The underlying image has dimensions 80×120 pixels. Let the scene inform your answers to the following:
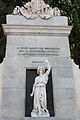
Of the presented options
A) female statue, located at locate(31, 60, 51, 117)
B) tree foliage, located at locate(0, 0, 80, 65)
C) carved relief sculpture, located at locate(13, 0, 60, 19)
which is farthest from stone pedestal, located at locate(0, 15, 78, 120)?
tree foliage, located at locate(0, 0, 80, 65)

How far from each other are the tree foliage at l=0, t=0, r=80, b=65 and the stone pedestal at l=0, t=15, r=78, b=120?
4.80 m

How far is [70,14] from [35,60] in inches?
362

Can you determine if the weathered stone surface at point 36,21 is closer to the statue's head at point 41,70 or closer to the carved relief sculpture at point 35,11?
the carved relief sculpture at point 35,11

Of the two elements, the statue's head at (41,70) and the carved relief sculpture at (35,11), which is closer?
the statue's head at (41,70)

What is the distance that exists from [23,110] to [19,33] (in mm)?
4386

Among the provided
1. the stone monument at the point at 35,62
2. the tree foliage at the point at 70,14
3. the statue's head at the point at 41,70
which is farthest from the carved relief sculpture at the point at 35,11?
the tree foliage at the point at 70,14

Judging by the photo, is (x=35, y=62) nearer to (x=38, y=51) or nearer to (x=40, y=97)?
(x=38, y=51)

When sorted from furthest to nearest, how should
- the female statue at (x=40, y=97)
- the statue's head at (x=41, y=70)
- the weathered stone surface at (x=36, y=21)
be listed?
1. the weathered stone surface at (x=36, y=21)
2. the statue's head at (x=41, y=70)
3. the female statue at (x=40, y=97)

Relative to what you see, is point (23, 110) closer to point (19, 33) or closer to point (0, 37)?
point (19, 33)

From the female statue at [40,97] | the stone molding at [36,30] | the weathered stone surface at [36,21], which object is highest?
the weathered stone surface at [36,21]

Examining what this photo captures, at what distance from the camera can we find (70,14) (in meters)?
18.6

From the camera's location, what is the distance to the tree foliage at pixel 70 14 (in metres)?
16.8

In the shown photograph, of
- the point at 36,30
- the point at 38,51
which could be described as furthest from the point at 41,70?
the point at 36,30

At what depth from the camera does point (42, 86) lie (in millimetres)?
9555
